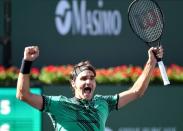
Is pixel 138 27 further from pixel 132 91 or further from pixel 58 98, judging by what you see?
pixel 58 98

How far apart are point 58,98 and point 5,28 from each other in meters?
6.42

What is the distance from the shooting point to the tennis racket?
6500mm

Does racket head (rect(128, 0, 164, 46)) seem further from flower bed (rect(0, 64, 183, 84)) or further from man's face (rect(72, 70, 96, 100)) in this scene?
flower bed (rect(0, 64, 183, 84))

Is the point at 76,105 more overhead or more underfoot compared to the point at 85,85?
more underfoot

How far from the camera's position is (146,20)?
6617 mm

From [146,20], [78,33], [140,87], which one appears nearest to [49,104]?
[140,87]

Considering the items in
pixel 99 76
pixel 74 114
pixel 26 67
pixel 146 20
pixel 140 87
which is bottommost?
pixel 99 76

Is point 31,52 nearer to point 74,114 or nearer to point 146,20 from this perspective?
point 74,114

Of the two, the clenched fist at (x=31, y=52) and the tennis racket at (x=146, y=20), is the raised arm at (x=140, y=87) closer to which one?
the tennis racket at (x=146, y=20)

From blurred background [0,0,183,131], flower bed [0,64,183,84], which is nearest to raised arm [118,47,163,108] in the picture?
flower bed [0,64,183,84]

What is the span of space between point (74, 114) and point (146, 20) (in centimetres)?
118

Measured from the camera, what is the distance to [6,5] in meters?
12.2

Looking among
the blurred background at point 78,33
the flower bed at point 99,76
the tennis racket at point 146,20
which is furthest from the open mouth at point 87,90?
the blurred background at point 78,33

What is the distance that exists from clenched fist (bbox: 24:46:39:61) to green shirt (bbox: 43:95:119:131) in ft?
1.20
